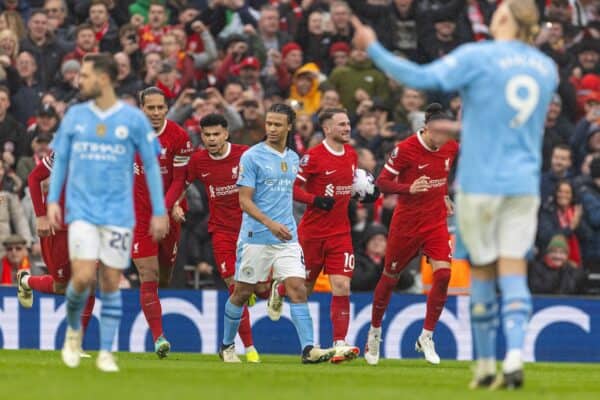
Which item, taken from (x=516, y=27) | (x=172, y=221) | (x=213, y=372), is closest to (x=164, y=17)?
(x=172, y=221)

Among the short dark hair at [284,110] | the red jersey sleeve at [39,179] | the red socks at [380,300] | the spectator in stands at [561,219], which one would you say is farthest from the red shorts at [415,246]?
the spectator in stands at [561,219]

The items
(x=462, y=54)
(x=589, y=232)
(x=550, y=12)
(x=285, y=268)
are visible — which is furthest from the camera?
(x=550, y=12)

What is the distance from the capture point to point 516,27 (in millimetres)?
11953

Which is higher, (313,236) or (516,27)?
(516,27)

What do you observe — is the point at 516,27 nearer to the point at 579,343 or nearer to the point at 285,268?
the point at 285,268

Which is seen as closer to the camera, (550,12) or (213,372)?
(213,372)

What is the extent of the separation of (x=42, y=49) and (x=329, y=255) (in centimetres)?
876

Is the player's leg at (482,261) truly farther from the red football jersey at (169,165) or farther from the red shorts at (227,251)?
the red shorts at (227,251)

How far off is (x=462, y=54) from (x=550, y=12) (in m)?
17.2

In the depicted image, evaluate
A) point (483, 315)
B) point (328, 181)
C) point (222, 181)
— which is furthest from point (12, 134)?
point (483, 315)

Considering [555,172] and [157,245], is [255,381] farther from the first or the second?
[555,172]

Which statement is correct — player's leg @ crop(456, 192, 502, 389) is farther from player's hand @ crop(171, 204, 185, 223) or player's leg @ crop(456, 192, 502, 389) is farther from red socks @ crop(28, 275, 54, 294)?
red socks @ crop(28, 275, 54, 294)

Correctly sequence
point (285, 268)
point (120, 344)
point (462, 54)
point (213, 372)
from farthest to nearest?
1. point (120, 344)
2. point (285, 268)
3. point (213, 372)
4. point (462, 54)

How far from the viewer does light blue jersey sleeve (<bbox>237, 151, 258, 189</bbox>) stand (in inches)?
669
